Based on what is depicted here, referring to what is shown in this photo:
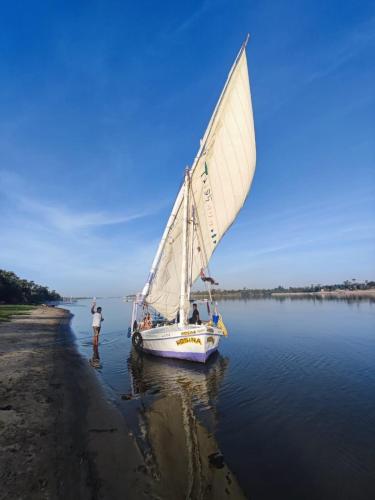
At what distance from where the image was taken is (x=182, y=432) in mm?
8773

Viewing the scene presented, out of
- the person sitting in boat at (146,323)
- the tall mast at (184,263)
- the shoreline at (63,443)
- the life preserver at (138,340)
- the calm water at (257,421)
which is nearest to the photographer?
the shoreline at (63,443)

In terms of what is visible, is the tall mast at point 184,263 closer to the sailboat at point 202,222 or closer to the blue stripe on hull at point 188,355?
the sailboat at point 202,222

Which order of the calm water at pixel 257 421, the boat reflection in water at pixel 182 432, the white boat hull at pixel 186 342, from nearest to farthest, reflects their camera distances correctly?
the boat reflection in water at pixel 182 432 → the calm water at pixel 257 421 → the white boat hull at pixel 186 342

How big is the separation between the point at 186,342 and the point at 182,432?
351 inches

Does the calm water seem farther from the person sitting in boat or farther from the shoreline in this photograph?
the person sitting in boat

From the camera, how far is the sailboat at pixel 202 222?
18.7 metres

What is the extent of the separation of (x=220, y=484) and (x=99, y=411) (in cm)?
561

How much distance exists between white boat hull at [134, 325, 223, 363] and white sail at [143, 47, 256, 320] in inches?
86.9

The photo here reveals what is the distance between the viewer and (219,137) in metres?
21.2

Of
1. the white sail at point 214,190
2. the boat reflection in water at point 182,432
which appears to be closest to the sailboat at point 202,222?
the white sail at point 214,190

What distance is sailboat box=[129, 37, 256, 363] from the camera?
1867 cm

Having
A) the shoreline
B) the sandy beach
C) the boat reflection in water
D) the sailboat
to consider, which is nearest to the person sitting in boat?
the sailboat

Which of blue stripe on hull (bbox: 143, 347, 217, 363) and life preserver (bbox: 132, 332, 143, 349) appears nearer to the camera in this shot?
blue stripe on hull (bbox: 143, 347, 217, 363)

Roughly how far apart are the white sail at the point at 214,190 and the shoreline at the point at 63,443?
984cm
